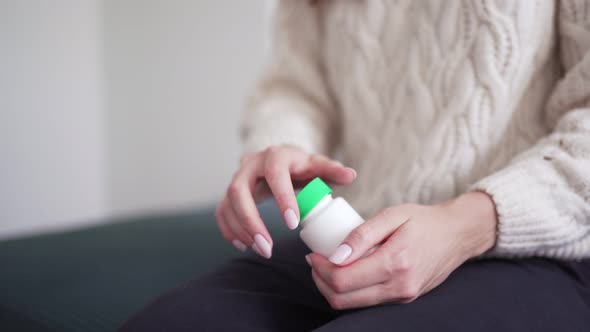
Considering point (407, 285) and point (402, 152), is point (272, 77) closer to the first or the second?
point (402, 152)

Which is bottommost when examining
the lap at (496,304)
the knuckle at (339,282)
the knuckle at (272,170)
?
the lap at (496,304)

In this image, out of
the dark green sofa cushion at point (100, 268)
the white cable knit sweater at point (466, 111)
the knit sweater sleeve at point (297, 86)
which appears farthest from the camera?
the knit sweater sleeve at point (297, 86)

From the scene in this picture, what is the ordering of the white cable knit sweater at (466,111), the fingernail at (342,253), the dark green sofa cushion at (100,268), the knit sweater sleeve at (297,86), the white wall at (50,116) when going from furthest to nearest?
the white wall at (50,116) < the knit sweater sleeve at (297,86) < the dark green sofa cushion at (100,268) < the white cable knit sweater at (466,111) < the fingernail at (342,253)

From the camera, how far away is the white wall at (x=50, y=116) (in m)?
1.97

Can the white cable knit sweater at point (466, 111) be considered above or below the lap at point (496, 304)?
above

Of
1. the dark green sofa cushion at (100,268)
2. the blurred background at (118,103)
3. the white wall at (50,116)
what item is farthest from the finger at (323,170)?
the white wall at (50,116)

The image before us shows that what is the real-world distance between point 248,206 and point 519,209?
0.27 metres

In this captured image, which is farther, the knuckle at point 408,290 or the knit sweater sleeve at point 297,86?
the knit sweater sleeve at point 297,86

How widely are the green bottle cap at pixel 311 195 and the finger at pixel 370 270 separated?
0.05 m

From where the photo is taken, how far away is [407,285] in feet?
1.40

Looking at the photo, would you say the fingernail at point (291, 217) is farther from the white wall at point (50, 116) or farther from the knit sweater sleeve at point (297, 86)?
the white wall at point (50, 116)

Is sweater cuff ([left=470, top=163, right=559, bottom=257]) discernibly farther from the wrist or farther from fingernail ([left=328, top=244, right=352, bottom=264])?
fingernail ([left=328, top=244, right=352, bottom=264])

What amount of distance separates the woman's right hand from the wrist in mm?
114

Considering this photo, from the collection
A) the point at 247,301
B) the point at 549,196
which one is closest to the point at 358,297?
the point at 247,301
